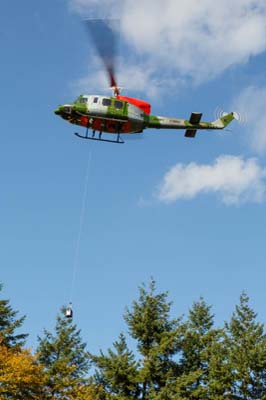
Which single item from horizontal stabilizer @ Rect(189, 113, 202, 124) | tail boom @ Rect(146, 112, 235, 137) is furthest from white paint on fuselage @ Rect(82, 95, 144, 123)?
horizontal stabilizer @ Rect(189, 113, 202, 124)

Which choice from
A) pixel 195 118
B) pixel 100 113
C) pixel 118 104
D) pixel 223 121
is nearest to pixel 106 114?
pixel 100 113

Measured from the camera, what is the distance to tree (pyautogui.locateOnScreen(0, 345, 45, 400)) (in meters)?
30.6

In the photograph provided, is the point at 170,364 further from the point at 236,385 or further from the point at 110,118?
the point at 110,118

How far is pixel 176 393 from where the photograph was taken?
32.3 meters

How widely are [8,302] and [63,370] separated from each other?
251 inches

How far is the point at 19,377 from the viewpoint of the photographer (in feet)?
100

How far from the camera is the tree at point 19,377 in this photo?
30.6 metres

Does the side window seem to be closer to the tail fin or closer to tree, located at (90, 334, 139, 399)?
the tail fin

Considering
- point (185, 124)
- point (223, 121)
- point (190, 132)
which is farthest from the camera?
point (223, 121)

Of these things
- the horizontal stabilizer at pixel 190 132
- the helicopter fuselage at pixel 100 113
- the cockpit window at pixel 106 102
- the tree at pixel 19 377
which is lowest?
the tree at pixel 19 377

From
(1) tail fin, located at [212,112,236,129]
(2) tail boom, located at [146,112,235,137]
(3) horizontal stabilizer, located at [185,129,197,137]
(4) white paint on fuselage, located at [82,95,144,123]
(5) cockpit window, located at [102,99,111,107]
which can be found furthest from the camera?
(1) tail fin, located at [212,112,236,129]

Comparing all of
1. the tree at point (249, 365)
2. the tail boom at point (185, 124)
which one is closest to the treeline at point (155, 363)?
the tree at point (249, 365)

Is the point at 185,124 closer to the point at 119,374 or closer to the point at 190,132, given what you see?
the point at 190,132

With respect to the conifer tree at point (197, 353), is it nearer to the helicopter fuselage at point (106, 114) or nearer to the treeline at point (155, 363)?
the treeline at point (155, 363)
